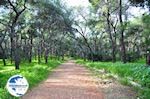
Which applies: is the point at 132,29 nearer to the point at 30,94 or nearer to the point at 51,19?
the point at 51,19

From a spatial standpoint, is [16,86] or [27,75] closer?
[16,86]

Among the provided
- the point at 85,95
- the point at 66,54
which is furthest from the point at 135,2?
the point at 66,54

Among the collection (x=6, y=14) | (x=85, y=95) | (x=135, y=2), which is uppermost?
(x=6, y=14)

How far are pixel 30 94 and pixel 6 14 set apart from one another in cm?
3359

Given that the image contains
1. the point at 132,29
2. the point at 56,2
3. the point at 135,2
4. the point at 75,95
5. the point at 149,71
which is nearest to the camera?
the point at 75,95

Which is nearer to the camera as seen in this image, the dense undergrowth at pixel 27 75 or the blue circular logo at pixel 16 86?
the blue circular logo at pixel 16 86

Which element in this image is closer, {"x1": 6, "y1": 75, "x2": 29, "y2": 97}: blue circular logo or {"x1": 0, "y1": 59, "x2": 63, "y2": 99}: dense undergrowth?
{"x1": 6, "y1": 75, "x2": 29, "y2": 97}: blue circular logo

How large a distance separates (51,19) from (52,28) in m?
5.43

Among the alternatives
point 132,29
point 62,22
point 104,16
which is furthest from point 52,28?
point 132,29

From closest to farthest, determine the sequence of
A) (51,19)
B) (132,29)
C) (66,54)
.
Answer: (51,19) < (132,29) < (66,54)

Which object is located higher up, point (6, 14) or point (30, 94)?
point (6, 14)

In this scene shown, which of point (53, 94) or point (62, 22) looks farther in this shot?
point (62, 22)

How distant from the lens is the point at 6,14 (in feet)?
156

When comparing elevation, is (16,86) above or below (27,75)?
above
